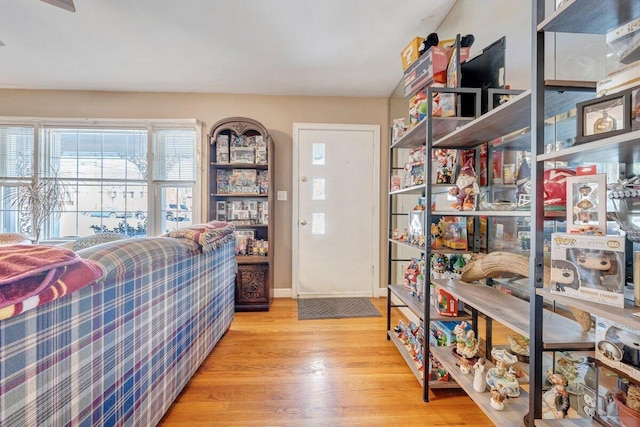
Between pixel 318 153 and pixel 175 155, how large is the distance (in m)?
1.64

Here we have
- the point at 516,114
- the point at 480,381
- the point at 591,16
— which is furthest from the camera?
the point at 480,381

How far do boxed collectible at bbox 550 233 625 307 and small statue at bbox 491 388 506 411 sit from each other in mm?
517

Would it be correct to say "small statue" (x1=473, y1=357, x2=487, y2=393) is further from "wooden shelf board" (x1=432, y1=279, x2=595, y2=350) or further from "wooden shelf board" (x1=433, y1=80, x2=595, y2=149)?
"wooden shelf board" (x1=433, y1=80, x2=595, y2=149)

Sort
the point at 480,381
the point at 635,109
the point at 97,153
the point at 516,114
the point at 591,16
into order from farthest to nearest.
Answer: the point at 97,153 < the point at 480,381 < the point at 516,114 < the point at 591,16 < the point at 635,109

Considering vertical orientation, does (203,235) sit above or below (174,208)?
below

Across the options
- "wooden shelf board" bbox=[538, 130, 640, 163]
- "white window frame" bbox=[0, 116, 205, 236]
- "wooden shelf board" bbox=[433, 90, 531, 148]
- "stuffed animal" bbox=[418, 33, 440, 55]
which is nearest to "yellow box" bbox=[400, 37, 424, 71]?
"stuffed animal" bbox=[418, 33, 440, 55]

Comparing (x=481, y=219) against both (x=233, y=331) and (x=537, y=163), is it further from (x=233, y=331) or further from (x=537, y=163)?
(x=233, y=331)

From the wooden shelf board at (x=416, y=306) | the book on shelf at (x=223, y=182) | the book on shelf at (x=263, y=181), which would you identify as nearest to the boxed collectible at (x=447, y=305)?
the wooden shelf board at (x=416, y=306)

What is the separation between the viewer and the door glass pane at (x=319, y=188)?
10.2ft

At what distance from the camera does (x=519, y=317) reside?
0.92m

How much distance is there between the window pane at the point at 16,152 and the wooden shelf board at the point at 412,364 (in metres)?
4.10

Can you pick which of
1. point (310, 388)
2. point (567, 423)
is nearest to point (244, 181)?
point (310, 388)

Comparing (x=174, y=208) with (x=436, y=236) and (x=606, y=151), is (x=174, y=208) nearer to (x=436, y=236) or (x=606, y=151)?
(x=436, y=236)

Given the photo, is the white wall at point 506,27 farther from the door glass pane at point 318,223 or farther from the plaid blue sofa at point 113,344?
the door glass pane at point 318,223
